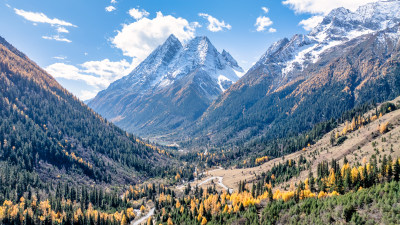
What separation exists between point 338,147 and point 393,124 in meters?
39.8

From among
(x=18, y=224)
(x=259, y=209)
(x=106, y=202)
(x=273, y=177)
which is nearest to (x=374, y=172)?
(x=259, y=209)

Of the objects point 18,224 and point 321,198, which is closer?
point 321,198

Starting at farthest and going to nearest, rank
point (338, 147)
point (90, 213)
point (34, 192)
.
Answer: point (338, 147)
point (34, 192)
point (90, 213)

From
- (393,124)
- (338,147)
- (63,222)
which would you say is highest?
(393,124)

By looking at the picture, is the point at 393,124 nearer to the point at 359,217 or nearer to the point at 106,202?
the point at 359,217

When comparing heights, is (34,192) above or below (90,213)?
above

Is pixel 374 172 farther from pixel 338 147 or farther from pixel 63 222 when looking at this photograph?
pixel 63 222

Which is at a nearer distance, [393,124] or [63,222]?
[63,222]

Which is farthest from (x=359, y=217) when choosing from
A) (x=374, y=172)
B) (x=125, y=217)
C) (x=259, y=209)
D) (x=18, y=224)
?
(x=18, y=224)

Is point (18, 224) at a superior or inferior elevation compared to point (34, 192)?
inferior

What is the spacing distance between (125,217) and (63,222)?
1349 inches

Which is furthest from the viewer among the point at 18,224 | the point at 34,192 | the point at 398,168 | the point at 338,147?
the point at 338,147

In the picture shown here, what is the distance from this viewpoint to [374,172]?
11075 cm

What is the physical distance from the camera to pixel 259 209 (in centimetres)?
12400
